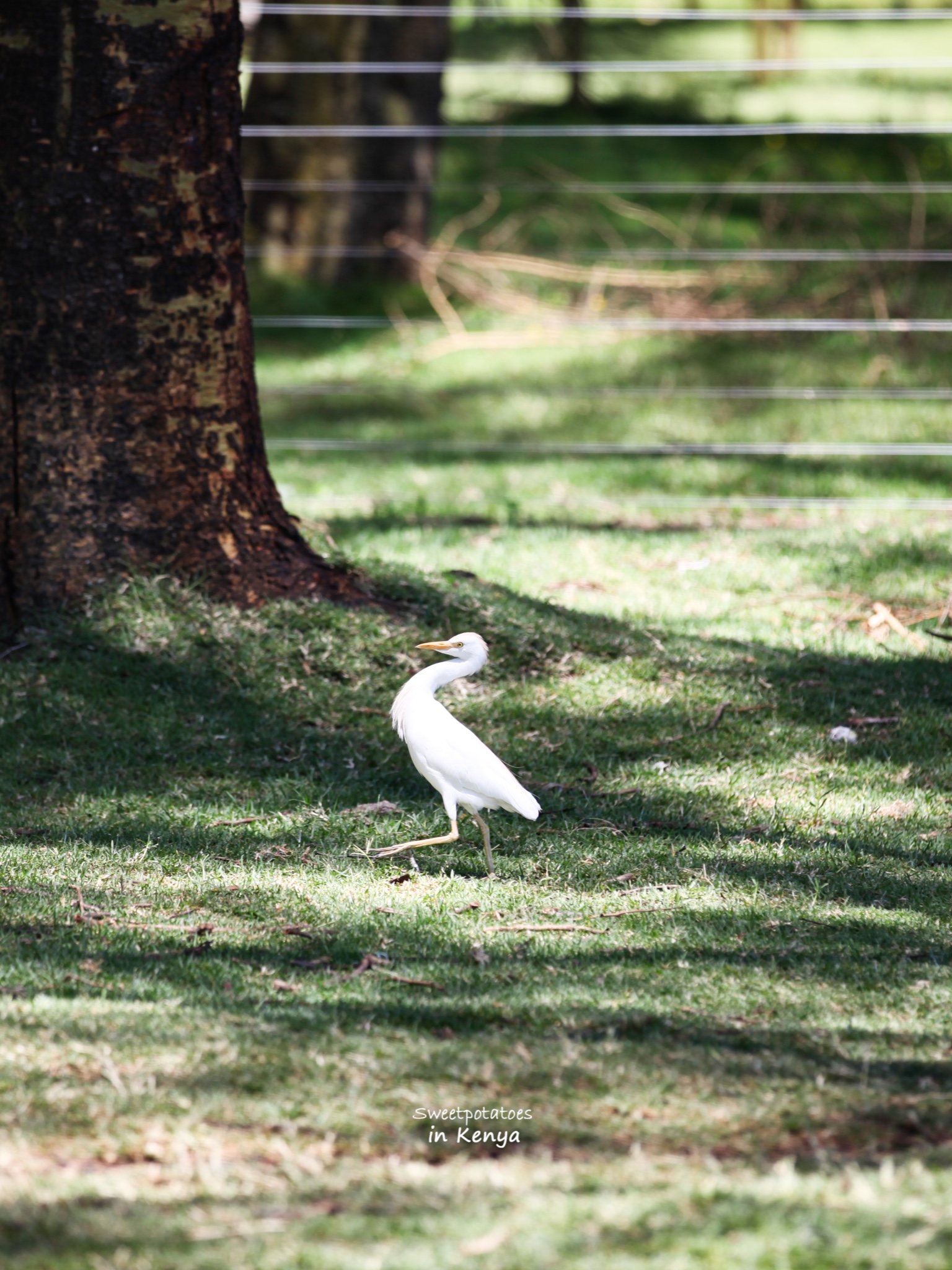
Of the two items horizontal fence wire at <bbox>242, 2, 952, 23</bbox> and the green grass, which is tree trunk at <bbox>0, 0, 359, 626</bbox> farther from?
horizontal fence wire at <bbox>242, 2, 952, 23</bbox>

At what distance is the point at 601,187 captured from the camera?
9805 millimetres

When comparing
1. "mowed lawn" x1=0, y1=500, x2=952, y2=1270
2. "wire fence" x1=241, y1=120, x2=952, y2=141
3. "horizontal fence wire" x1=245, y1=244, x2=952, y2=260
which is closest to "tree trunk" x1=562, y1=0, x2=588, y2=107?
"wire fence" x1=241, y1=120, x2=952, y2=141

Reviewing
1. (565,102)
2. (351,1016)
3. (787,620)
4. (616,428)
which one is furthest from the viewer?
(565,102)

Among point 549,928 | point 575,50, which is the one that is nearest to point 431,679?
point 549,928

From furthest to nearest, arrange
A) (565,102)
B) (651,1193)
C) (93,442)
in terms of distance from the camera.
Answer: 1. (565,102)
2. (93,442)
3. (651,1193)

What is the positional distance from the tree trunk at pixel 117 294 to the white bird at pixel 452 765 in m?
1.61

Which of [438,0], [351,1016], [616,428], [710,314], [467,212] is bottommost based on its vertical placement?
[351,1016]

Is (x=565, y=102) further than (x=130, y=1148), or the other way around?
(x=565, y=102)

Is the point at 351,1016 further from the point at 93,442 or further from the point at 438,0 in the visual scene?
the point at 438,0

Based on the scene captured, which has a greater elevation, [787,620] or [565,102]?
[565,102]

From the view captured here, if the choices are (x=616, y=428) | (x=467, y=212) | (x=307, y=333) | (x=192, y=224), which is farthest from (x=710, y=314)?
(x=192, y=224)

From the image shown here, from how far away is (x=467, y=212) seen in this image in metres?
16.0

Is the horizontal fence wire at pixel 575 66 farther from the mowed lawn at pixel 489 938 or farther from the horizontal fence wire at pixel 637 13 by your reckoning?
the mowed lawn at pixel 489 938

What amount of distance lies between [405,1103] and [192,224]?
3805mm
